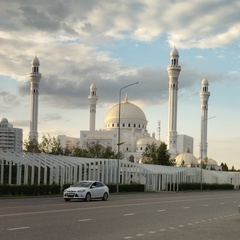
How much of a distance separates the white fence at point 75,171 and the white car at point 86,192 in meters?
10.6

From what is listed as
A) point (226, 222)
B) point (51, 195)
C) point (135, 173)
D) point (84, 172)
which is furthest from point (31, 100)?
point (226, 222)

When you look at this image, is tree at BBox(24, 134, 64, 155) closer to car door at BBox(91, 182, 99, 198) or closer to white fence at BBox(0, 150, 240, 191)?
white fence at BBox(0, 150, 240, 191)

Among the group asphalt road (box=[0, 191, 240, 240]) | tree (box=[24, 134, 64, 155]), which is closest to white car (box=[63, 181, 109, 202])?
asphalt road (box=[0, 191, 240, 240])

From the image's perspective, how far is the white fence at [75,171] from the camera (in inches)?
1784

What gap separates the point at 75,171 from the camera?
166ft

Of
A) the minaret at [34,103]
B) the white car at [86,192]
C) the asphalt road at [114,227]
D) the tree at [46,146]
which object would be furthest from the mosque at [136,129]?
the asphalt road at [114,227]

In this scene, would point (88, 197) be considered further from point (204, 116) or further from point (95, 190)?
point (204, 116)

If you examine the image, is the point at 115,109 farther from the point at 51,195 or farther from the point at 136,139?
the point at 51,195

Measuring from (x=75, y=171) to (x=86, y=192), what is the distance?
17842 mm

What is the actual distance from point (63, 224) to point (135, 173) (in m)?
46.2

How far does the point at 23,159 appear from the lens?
4556cm

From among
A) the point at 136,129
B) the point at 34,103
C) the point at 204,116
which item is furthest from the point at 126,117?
the point at 34,103

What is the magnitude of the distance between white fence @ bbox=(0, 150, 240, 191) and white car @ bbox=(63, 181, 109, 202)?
1065 centimetres

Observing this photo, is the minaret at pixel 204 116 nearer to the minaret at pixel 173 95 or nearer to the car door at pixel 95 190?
the minaret at pixel 173 95
